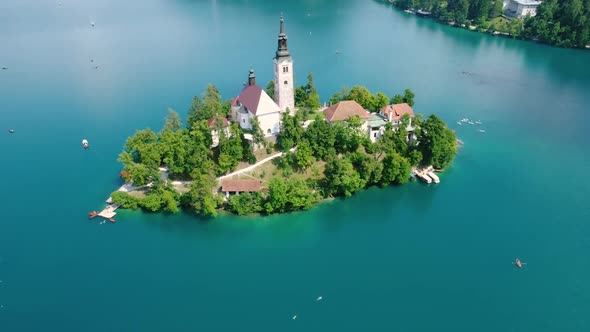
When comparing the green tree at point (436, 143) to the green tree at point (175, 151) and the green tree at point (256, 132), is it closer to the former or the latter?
the green tree at point (256, 132)

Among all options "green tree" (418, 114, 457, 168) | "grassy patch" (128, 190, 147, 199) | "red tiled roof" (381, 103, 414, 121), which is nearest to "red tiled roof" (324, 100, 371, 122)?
"red tiled roof" (381, 103, 414, 121)

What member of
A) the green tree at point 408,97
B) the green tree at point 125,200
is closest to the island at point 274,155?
the green tree at point 125,200

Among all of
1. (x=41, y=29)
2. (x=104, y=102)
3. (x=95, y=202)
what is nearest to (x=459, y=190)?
(x=95, y=202)

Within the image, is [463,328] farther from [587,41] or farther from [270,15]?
[270,15]

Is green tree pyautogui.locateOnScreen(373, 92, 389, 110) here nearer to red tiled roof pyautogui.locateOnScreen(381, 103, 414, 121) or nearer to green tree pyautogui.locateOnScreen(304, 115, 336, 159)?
red tiled roof pyautogui.locateOnScreen(381, 103, 414, 121)

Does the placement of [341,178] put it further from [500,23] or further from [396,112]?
[500,23]

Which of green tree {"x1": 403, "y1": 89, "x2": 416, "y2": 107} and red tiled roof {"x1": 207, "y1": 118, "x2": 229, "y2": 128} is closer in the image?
red tiled roof {"x1": 207, "y1": 118, "x2": 229, "y2": 128}

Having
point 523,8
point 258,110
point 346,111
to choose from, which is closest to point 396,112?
point 346,111
